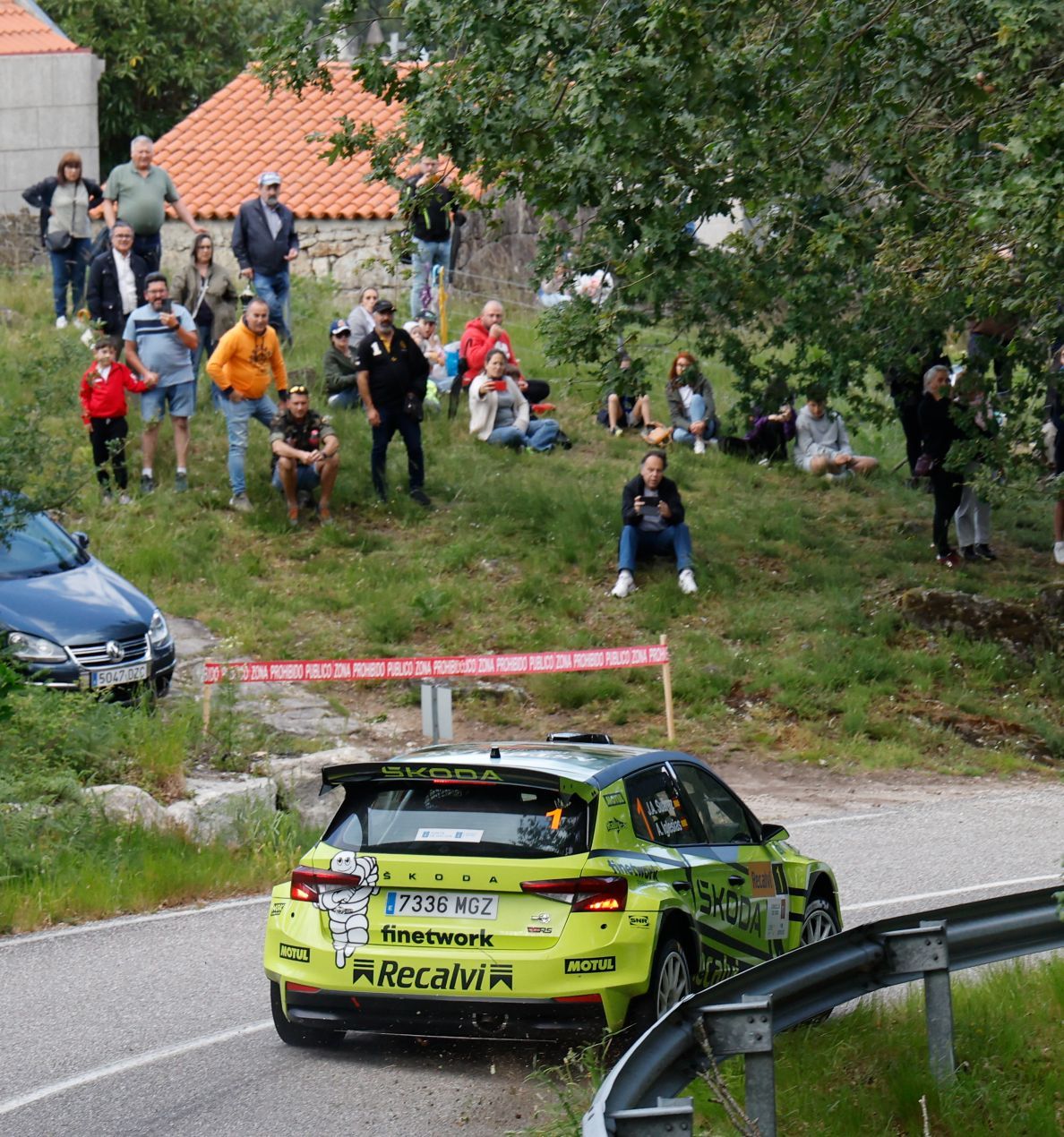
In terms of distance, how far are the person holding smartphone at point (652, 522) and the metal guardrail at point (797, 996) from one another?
12.6 m

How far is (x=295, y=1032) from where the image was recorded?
27.5 ft

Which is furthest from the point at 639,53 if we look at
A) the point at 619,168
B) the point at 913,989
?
the point at 913,989

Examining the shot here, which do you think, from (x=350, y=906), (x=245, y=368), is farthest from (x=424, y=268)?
(x=350, y=906)

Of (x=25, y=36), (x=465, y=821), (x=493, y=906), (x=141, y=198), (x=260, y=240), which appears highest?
(x=25, y=36)

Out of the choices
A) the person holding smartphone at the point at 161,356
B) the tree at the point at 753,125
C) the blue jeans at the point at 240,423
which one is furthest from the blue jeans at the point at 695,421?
the tree at the point at 753,125

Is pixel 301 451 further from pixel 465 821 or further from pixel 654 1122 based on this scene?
pixel 654 1122

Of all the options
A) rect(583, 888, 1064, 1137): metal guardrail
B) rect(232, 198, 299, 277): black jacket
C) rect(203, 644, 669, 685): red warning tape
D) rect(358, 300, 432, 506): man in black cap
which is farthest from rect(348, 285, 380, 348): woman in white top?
rect(583, 888, 1064, 1137): metal guardrail

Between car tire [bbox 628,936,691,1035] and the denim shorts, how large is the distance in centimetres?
A: 1371

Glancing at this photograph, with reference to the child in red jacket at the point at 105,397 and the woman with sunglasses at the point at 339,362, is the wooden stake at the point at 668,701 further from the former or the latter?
the woman with sunglasses at the point at 339,362

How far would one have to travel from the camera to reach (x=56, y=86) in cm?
3228

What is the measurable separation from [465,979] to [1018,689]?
41.7 feet

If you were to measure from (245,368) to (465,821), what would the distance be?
13.3m

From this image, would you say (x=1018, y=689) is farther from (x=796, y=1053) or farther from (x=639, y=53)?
(x=796, y=1053)

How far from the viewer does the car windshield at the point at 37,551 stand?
16.1 m
